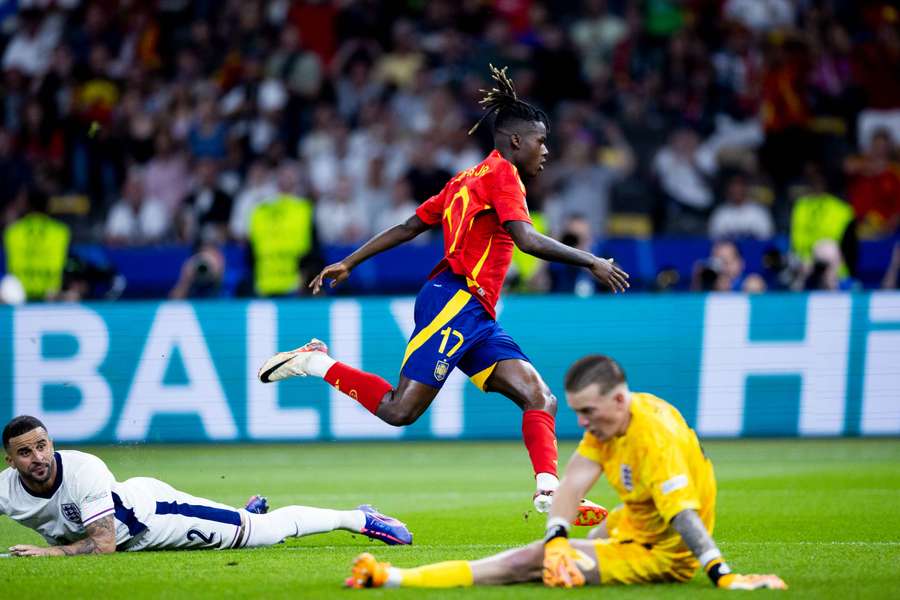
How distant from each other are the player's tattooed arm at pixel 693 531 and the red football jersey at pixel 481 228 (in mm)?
2834

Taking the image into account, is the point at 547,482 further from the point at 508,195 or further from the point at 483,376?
the point at 508,195

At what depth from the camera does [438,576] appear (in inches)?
252

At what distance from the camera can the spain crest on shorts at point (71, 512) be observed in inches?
302

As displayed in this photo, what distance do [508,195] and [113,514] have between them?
2.97 meters

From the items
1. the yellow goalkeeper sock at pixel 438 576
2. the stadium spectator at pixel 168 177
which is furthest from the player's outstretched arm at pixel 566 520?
the stadium spectator at pixel 168 177

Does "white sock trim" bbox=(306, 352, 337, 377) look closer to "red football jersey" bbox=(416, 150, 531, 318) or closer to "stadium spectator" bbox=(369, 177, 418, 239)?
"red football jersey" bbox=(416, 150, 531, 318)

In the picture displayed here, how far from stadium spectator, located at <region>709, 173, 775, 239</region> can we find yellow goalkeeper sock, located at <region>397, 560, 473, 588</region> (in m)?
11.2

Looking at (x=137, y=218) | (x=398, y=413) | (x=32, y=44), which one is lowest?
(x=398, y=413)

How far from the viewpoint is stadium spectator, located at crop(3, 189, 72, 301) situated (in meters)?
16.8

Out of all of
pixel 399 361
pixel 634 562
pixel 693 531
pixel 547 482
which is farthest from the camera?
pixel 399 361

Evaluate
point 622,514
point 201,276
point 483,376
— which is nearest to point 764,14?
point 201,276

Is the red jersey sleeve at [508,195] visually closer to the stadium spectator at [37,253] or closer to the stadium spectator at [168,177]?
the stadium spectator at [37,253]

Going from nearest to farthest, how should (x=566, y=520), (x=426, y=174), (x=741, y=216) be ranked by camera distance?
(x=566, y=520), (x=741, y=216), (x=426, y=174)

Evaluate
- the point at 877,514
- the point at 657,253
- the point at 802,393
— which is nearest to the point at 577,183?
the point at 657,253
